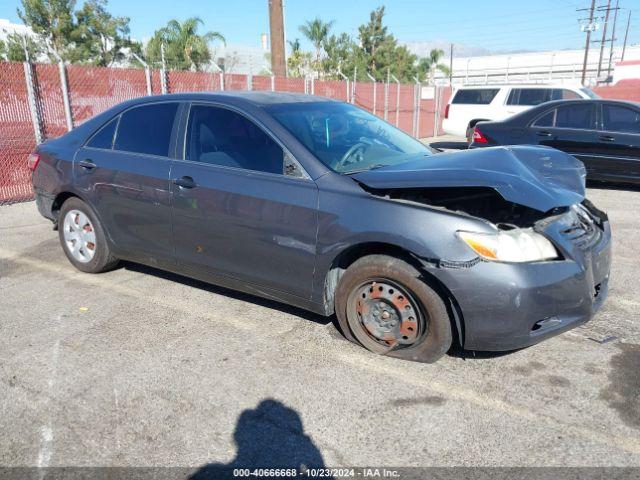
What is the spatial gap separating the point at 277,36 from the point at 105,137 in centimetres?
1012

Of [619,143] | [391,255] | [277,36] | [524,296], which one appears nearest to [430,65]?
[277,36]

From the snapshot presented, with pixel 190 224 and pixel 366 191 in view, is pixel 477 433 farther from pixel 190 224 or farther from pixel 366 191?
pixel 190 224

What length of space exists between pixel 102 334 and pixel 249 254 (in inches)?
48.0

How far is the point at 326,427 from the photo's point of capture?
2639mm

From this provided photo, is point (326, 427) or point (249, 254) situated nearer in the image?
point (326, 427)

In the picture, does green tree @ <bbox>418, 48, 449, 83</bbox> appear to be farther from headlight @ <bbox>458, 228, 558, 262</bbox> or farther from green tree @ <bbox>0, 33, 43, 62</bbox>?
headlight @ <bbox>458, 228, 558, 262</bbox>

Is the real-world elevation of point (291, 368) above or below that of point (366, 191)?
below

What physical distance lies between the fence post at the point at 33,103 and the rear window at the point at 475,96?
1174 centimetres

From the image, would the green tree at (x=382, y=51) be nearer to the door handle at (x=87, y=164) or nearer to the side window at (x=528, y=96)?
the side window at (x=528, y=96)

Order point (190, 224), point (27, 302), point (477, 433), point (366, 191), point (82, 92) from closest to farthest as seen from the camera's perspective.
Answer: point (477, 433), point (366, 191), point (190, 224), point (27, 302), point (82, 92)

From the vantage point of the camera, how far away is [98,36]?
80.9ft

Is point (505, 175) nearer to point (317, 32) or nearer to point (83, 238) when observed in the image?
point (83, 238)

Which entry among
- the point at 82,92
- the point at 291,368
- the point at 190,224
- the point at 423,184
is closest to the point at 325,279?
the point at 291,368

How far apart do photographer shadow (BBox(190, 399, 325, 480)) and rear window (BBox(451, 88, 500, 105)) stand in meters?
14.4
